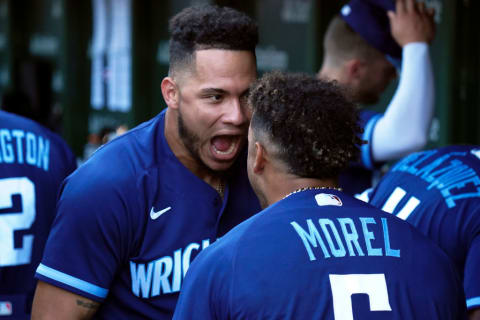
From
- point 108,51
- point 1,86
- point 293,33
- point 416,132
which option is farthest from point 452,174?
point 1,86

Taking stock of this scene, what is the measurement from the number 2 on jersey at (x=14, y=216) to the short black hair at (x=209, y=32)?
0.81m

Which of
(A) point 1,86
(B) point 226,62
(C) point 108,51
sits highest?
(B) point 226,62

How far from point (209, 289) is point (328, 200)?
0.36m

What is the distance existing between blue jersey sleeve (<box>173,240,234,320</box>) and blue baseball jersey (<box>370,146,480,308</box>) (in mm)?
887

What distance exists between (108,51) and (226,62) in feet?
19.2

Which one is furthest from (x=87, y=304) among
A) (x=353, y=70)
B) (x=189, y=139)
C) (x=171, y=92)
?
(x=353, y=70)

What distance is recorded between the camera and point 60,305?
2385 mm

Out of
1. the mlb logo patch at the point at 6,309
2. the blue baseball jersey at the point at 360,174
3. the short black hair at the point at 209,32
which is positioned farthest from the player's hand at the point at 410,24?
the mlb logo patch at the point at 6,309

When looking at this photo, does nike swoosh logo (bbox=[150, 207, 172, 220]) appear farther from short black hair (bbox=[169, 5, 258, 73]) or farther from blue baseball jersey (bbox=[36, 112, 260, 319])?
short black hair (bbox=[169, 5, 258, 73])

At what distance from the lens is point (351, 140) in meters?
2.14

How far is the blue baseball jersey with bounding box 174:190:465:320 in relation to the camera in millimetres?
1870

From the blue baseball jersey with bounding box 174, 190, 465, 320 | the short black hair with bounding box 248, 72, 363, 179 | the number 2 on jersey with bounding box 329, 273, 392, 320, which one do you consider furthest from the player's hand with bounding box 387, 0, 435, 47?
the number 2 on jersey with bounding box 329, 273, 392, 320

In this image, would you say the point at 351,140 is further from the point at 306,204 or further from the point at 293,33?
the point at 293,33

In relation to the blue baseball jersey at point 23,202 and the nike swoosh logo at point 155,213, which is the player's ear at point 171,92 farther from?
the blue baseball jersey at point 23,202
